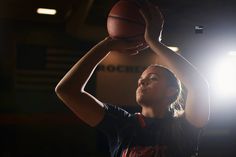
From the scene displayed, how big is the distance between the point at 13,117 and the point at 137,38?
6.14 metres

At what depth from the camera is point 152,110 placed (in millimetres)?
2400

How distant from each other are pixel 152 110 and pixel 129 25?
63 centimetres

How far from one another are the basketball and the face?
0.30 metres

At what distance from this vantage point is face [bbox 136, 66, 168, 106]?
7.77ft

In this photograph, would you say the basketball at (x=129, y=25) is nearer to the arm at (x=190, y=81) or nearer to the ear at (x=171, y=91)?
the arm at (x=190, y=81)

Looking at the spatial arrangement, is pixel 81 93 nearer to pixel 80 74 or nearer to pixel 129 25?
pixel 80 74

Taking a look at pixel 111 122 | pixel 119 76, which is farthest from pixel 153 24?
pixel 119 76

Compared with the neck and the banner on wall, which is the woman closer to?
the neck

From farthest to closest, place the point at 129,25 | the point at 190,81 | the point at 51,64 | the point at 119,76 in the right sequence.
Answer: the point at 119,76
the point at 51,64
the point at 129,25
the point at 190,81

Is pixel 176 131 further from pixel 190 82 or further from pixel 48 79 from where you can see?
pixel 48 79

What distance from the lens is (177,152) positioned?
227 cm

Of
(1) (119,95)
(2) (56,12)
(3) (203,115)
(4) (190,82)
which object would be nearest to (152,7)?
(4) (190,82)

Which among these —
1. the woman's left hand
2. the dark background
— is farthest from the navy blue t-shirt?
the dark background

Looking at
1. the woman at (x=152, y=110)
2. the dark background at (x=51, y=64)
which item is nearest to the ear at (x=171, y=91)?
the woman at (x=152, y=110)
